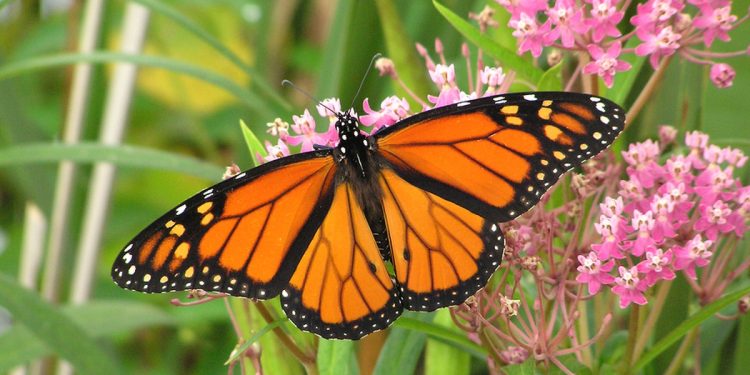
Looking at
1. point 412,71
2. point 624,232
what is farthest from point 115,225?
point 624,232

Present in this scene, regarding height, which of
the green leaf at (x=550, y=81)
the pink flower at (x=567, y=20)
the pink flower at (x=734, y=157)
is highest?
the pink flower at (x=567, y=20)

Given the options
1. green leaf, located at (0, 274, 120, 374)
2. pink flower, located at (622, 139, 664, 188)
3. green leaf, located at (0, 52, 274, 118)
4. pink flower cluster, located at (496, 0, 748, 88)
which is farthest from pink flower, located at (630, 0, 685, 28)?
green leaf, located at (0, 274, 120, 374)

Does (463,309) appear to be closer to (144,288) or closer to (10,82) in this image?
(144,288)

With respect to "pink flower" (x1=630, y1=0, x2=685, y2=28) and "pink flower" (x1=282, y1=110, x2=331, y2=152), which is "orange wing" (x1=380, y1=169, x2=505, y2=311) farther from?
"pink flower" (x1=630, y1=0, x2=685, y2=28)

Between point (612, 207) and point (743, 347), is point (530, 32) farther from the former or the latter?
point (743, 347)

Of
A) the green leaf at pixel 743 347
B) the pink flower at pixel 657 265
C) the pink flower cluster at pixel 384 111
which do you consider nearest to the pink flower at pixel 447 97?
the pink flower cluster at pixel 384 111

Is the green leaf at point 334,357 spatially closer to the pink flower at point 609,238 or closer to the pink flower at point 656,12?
the pink flower at point 609,238
